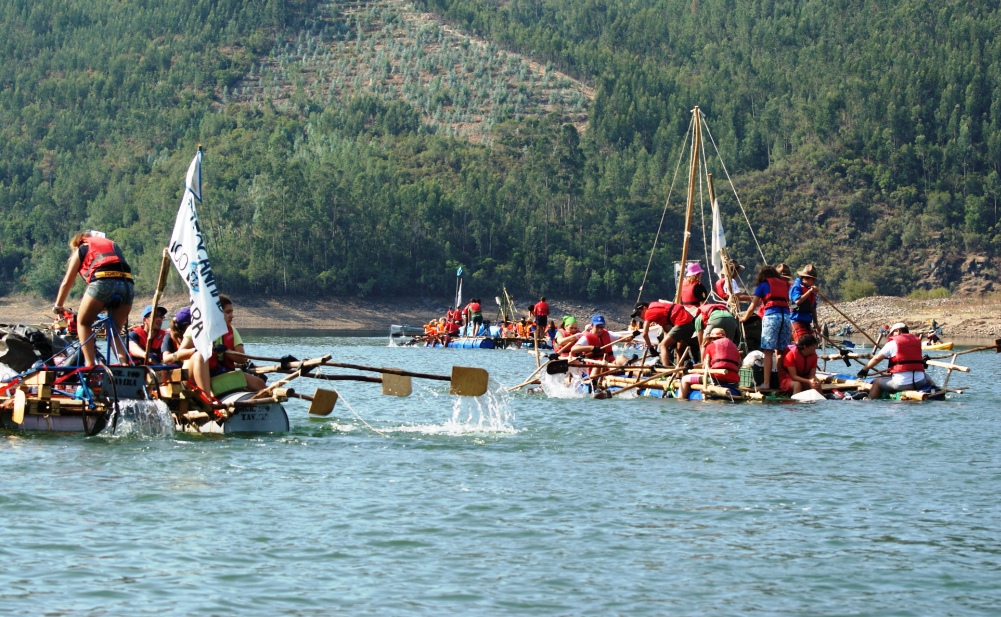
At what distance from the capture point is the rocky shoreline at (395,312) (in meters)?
96.8

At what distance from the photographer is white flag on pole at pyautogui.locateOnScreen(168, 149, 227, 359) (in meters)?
18.5

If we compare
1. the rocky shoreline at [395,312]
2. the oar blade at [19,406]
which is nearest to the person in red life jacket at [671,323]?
the oar blade at [19,406]

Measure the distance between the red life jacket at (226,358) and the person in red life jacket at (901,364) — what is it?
12.9m

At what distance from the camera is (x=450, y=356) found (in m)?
55.0

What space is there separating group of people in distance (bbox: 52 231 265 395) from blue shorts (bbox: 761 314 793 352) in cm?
993

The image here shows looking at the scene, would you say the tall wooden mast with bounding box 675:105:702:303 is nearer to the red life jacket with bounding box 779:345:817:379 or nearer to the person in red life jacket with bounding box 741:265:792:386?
the red life jacket with bounding box 779:345:817:379

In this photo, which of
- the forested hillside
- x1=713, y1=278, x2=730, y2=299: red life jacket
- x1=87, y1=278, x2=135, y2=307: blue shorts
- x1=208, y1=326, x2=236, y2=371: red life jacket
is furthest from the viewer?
the forested hillside

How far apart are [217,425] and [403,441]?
106 inches

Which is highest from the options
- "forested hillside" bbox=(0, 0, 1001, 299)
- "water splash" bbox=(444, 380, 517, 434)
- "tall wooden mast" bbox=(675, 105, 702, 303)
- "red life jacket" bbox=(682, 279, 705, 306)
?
"forested hillside" bbox=(0, 0, 1001, 299)

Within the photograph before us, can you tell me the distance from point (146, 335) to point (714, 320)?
10.3 meters

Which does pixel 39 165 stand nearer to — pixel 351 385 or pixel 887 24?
pixel 887 24

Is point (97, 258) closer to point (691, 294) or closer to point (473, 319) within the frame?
point (691, 294)

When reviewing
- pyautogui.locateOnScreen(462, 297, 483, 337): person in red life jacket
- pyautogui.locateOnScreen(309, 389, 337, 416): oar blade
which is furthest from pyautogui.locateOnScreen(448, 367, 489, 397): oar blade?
pyautogui.locateOnScreen(462, 297, 483, 337): person in red life jacket

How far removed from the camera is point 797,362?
26156 mm
